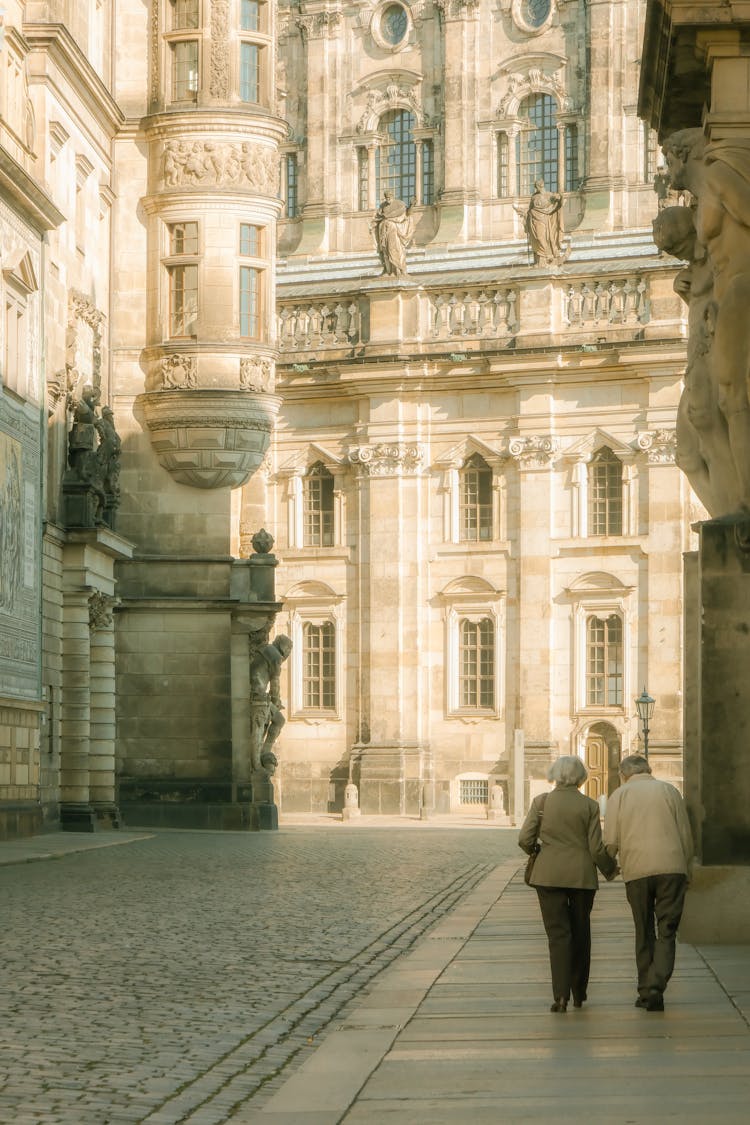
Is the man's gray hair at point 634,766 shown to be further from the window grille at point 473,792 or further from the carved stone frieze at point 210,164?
the window grille at point 473,792

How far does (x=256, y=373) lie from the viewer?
42438 mm

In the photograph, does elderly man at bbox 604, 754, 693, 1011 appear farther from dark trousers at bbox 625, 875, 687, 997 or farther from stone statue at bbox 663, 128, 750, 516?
stone statue at bbox 663, 128, 750, 516

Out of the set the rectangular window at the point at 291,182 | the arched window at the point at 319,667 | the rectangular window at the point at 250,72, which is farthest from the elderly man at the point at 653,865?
the rectangular window at the point at 291,182

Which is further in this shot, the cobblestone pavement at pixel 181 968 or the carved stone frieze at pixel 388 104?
the carved stone frieze at pixel 388 104

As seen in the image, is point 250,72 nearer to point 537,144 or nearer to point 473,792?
point 473,792

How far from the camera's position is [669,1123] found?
823 cm

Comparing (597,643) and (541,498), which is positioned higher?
(541,498)

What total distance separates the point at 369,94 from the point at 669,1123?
6628 centimetres

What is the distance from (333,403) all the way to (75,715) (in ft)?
89.4

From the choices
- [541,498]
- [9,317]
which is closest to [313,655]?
[541,498]

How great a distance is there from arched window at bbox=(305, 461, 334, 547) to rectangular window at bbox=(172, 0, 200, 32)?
23.3 metres

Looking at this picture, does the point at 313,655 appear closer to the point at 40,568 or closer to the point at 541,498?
the point at 541,498

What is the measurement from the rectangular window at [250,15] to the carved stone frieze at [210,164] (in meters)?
2.39

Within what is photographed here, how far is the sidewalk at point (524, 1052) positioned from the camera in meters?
8.72
